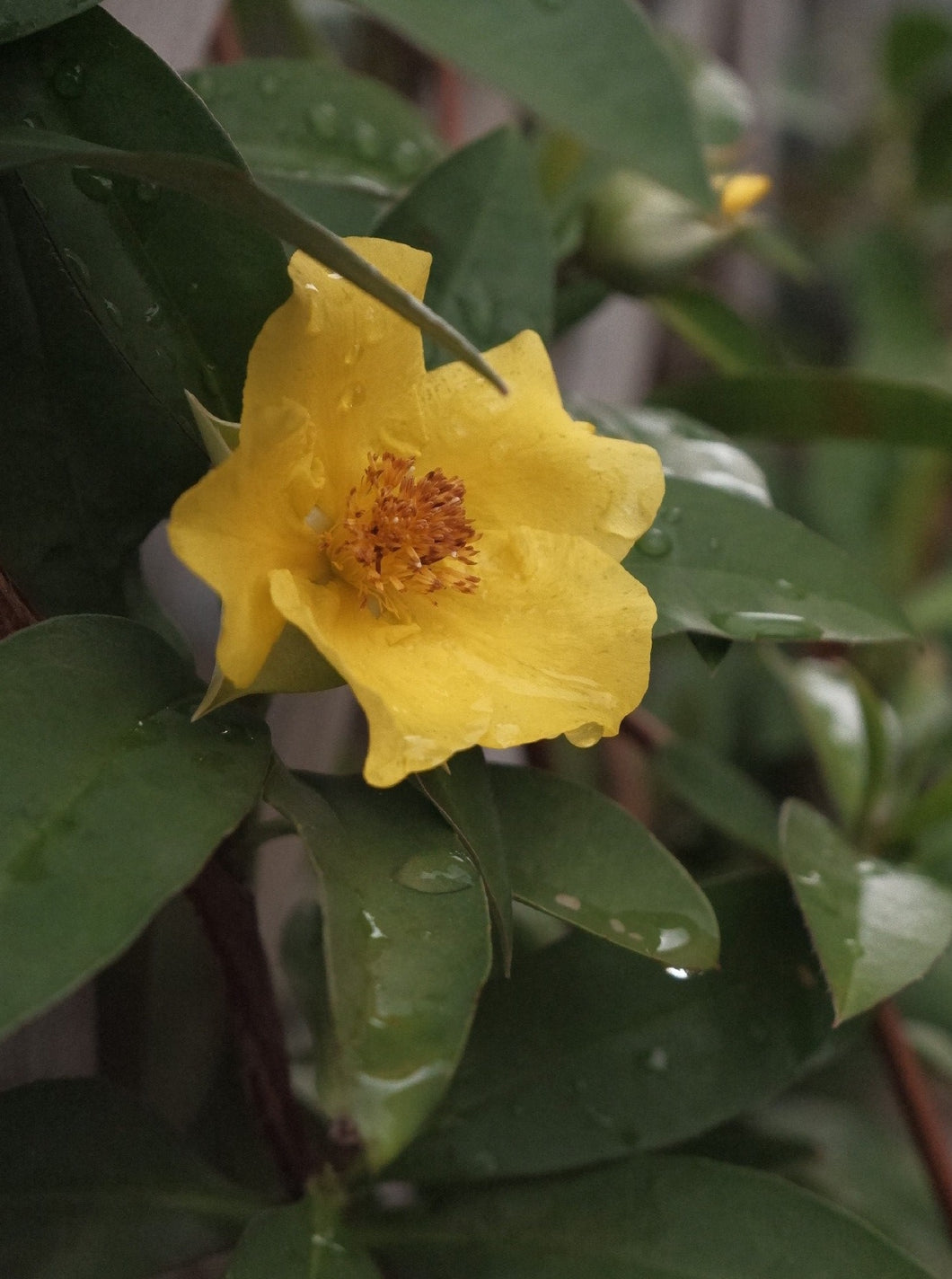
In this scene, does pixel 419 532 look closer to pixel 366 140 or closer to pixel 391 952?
pixel 391 952

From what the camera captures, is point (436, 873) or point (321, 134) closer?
point (436, 873)

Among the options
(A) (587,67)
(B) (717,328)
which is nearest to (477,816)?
(A) (587,67)

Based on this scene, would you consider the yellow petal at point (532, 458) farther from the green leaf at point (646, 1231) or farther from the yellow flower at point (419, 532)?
the green leaf at point (646, 1231)

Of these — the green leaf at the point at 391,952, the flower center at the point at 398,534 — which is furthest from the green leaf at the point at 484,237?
the green leaf at the point at 391,952

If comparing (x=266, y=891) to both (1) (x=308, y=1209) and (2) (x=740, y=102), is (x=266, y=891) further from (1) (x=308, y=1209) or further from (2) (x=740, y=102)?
(2) (x=740, y=102)

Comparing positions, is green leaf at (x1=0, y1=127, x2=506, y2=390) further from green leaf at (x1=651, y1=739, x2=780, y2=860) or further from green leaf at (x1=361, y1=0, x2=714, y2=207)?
green leaf at (x1=651, y1=739, x2=780, y2=860)

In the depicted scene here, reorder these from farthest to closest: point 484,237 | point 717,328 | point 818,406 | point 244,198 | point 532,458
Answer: point 717,328, point 818,406, point 484,237, point 532,458, point 244,198
